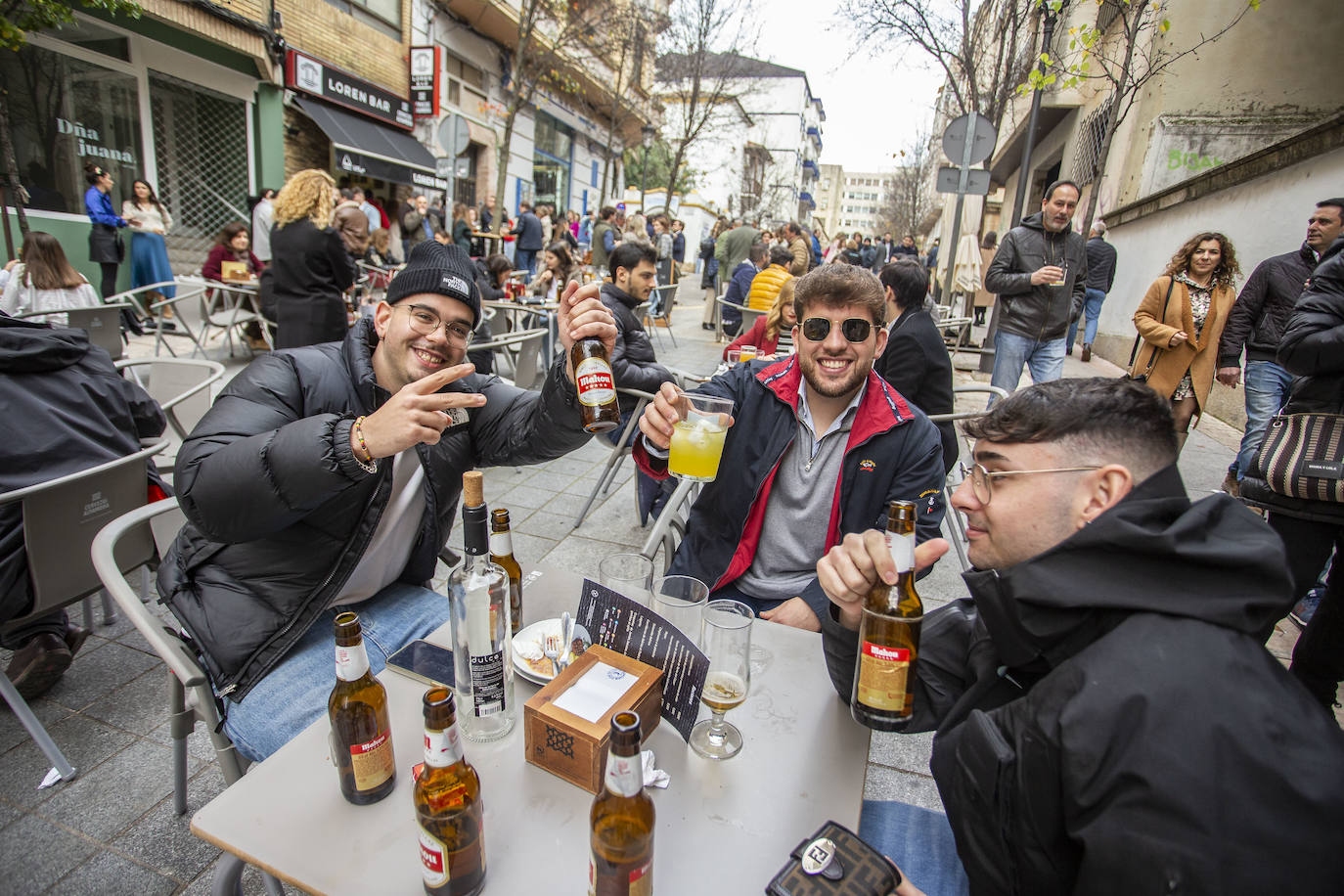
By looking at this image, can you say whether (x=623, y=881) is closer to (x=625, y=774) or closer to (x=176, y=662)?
(x=625, y=774)

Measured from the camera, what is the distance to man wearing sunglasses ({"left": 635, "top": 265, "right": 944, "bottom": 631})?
7.49ft

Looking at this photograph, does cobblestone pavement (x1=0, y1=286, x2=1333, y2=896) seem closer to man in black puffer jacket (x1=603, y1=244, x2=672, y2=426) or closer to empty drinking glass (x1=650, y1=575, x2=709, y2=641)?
empty drinking glass (x1=650, y1=575, x2=709, y2=641)

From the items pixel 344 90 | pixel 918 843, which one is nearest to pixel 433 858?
pixel 918 843

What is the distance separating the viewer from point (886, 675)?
1241 millimetres

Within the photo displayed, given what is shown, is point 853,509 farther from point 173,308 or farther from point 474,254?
point 474,254

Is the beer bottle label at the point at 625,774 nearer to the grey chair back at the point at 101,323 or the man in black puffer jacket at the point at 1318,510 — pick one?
the man in black puffer jacket at the point at 1318,510

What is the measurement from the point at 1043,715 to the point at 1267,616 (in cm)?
36

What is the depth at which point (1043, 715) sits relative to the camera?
3.38ft

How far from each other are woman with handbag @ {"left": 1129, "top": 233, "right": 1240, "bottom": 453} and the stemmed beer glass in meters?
4.78

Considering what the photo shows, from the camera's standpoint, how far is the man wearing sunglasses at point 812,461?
2.28 m

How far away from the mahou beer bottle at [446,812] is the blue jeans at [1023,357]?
5.76 meters

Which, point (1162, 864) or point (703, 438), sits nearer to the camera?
point (1162, 864)

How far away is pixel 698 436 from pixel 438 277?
0.94 meters

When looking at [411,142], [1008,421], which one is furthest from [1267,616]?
[411,142]
